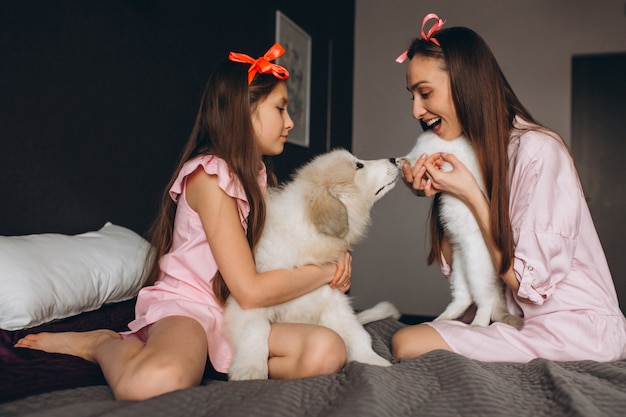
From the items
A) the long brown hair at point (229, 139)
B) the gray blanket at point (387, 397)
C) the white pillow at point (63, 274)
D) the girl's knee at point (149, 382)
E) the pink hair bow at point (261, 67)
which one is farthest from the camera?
the pink hair bow at point (261, 67)

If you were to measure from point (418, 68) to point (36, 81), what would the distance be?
1.45 metres

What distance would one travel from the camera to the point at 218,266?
172 centimetres

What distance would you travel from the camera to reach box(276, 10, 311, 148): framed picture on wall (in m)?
4.28

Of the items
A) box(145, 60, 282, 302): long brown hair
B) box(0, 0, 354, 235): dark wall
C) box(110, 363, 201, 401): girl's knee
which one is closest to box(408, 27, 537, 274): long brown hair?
box(145, 60, 282, 302): long brown hair

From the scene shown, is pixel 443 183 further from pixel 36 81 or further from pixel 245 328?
pixel 36 81

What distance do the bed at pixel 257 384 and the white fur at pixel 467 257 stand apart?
14.0 inches

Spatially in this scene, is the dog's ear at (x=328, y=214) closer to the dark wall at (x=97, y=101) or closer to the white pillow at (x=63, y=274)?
the white pillow at (x=63, y=274)

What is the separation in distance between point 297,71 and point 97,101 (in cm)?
229

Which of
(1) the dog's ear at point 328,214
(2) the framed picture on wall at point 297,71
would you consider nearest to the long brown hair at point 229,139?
(1) the dog's ear at point 328,214

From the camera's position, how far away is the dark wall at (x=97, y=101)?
2.16m

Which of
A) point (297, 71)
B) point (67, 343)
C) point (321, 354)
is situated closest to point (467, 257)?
point (321, 354)

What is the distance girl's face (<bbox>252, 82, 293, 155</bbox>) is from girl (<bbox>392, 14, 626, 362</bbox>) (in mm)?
484

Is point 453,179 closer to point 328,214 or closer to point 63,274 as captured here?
point 328,214

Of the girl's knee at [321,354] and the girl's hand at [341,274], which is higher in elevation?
the girl's hand at [341,274]
